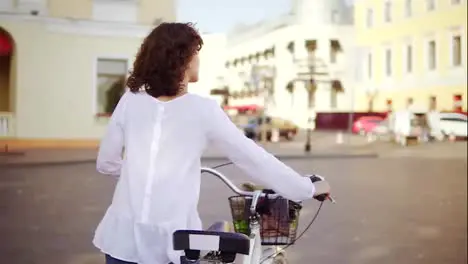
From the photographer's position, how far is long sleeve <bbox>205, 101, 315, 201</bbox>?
107cm

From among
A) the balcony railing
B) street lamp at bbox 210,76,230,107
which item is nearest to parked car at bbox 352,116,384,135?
street lamp at bbox 210,76,230,107

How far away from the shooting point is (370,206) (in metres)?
3.53

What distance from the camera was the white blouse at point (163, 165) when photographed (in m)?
1.07

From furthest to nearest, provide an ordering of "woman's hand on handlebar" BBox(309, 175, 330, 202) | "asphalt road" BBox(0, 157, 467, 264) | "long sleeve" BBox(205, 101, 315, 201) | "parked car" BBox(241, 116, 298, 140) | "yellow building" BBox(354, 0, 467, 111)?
"yellow building" BBox(354, 0, 467, 111) < "parked car" BBox(241, 116, 298, 140) < "asphalt road" BBox(0, 157, 467, 264) < "woman's hand on handlebar" BBox(309, 175, 330, 202) < "long sleeve" BBox(205, 101, 315, 201)

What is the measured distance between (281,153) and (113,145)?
4.24ft

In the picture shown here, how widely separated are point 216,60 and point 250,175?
1.14 metres

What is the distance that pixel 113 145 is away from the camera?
1144 mm

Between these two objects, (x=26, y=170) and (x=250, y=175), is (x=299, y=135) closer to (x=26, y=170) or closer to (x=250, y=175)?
(x=26, y=170)

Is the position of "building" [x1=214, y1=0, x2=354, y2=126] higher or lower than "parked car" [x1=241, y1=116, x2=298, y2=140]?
higher

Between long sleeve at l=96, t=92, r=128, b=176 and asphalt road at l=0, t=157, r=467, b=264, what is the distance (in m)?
0.36

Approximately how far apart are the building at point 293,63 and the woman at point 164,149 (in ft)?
3.64

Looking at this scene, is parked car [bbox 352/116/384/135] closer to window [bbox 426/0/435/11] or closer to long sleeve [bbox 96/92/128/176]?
window [bbox 426/0/435/11]

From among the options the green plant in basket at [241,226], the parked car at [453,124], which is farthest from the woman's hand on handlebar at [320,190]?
the parked car at [453,124]

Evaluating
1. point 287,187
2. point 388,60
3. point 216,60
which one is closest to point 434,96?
point 388,60
